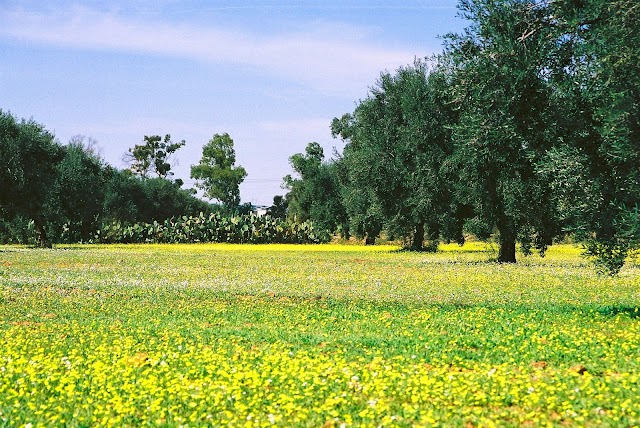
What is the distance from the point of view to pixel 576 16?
16.9 meters

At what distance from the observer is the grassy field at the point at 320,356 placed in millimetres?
8938

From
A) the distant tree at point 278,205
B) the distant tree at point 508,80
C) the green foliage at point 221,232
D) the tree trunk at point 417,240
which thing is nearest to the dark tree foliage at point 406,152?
the tree trunk at point 417,240

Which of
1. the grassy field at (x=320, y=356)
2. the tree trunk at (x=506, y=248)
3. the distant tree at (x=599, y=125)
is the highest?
the distant tree at (x=599, y=125)

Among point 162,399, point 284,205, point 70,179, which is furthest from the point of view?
point 284,205

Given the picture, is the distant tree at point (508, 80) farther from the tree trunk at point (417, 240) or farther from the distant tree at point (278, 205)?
→ the distant tree at point (278, 205)

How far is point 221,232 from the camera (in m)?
83.9

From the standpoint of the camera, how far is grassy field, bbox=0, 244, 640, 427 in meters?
8.94

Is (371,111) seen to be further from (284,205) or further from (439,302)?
(284,205)

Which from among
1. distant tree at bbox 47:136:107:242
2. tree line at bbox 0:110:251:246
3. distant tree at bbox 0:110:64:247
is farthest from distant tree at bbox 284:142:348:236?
distant tree at bbox 0:110:64:247

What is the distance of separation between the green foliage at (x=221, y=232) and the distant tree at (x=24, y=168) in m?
23.7

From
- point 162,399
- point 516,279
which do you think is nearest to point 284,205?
point 516,279

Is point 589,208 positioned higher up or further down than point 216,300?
higher up

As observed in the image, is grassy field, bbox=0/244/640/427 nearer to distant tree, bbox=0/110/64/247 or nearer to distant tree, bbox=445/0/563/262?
distant tree, bbox=445/0/563/262

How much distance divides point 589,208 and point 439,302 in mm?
6128
